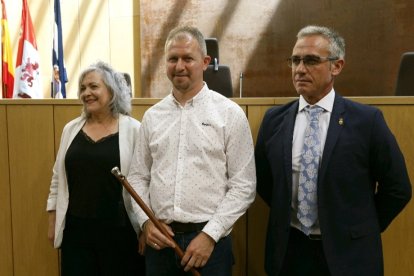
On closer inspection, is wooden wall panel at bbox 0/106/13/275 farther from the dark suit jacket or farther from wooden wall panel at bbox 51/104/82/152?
the dark suit jacket

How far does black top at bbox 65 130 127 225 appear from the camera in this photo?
1.94 meters

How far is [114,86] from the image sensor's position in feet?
6.69

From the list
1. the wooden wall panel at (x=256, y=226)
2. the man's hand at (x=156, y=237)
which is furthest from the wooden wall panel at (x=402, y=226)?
the man's hand at (x=156, y=237)

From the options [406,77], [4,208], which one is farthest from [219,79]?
[4,208]

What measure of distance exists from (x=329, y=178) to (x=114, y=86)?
1.06m

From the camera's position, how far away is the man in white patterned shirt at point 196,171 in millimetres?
1583

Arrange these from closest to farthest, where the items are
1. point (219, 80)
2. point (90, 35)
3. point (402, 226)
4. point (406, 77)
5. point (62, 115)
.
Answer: point (402, 226) < point (62, 115) < point (406, 77) < point (219, 80) < point (90, 35)

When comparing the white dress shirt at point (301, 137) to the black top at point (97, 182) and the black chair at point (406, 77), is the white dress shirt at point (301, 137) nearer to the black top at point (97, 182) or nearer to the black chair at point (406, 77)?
the black top at point (97, 182)

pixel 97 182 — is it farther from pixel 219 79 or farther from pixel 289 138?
pixel 219 79

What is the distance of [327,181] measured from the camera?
152cm

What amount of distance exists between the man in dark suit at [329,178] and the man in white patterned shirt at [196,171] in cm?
16

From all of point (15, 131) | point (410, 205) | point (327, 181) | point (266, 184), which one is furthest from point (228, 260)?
point (15, 131)

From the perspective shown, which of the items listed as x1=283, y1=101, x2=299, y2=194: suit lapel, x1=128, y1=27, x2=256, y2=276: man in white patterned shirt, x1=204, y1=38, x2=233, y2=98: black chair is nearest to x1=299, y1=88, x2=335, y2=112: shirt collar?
x1=283, y1=101, x2=299, y2=194: suit lapel

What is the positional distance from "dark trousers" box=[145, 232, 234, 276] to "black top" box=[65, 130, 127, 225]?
0.36 meters
